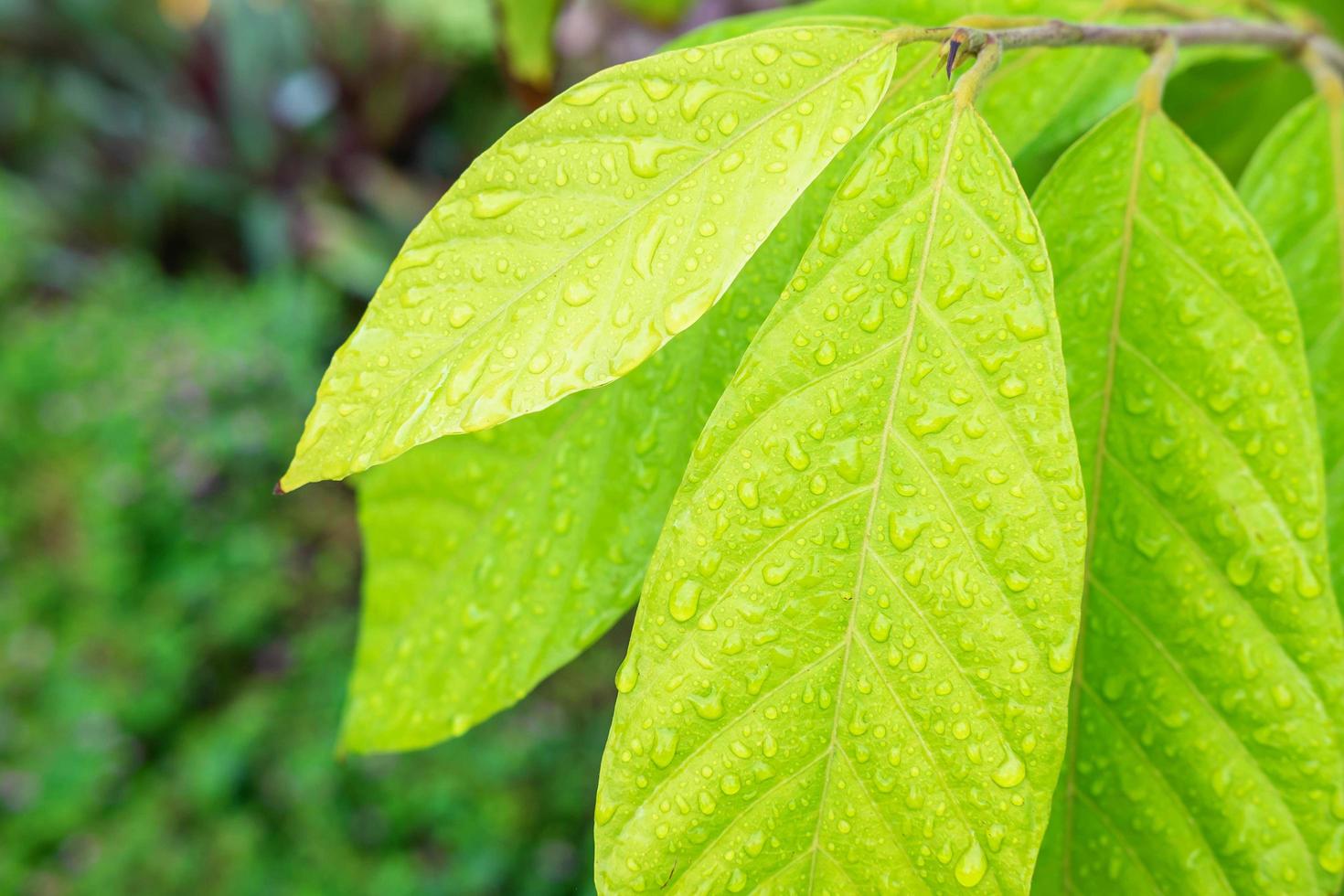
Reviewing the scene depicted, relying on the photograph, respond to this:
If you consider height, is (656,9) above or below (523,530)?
above

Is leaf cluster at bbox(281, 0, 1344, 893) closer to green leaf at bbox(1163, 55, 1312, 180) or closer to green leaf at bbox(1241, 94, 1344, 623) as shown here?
green leaf at bbox(1241, 94, 1344, 623)

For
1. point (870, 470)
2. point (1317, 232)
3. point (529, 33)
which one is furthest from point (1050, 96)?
point (529, 33)

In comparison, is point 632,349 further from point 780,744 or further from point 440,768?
point 440,768

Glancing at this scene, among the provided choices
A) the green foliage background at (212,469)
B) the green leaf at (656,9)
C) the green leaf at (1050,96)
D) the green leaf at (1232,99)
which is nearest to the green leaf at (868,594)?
the green leaf at (1050,96)

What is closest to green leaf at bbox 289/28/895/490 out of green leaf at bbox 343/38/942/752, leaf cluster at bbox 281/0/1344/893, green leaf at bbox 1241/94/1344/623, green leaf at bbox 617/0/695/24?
leaf cluster at bbox 281/0/1344/893

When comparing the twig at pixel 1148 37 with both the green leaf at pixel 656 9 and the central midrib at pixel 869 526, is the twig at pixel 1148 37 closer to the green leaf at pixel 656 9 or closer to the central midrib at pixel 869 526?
the central midrib at pixel 869 526

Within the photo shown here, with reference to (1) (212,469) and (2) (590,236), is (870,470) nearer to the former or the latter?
(2) (590,236)
